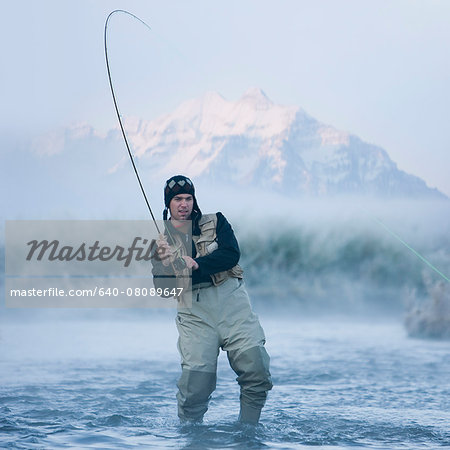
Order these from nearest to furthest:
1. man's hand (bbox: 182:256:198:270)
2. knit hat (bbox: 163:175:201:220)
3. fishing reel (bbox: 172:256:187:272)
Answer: man's hand (bbox: 182:256:198:270) → fishing reel (bbox: 172:256:187:272) → knit hat (bbox: 163:175:201:220)

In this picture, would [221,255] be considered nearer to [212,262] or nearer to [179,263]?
[212,262]

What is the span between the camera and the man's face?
424 centimetres

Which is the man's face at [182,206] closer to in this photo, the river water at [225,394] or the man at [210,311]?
the man at [210,311]

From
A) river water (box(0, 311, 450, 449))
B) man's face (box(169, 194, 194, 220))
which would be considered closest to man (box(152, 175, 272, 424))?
man's face (box(169, 194, 194, 220))

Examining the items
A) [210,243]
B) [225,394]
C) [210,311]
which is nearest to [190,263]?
[210,243]

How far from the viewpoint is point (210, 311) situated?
4.22m

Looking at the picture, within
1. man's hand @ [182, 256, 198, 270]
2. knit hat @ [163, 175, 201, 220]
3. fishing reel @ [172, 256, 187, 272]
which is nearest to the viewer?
man's hand @ [182, 256, 198, 270]

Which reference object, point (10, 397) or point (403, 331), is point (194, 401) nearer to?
point (10, 397)

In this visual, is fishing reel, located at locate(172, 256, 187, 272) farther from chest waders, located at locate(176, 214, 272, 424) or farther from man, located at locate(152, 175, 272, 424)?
chest waders, located at locate(176, 214, 272, 424)

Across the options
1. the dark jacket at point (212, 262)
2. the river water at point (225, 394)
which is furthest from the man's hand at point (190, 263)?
the river water at point (225, 394)

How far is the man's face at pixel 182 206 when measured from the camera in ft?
13.9

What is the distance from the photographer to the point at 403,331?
11.8 m

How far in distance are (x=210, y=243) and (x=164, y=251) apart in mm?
292

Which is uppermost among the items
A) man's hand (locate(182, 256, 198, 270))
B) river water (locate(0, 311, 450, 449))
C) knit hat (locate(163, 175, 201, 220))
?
knit hat (locate(163, 175, 201, 220))
